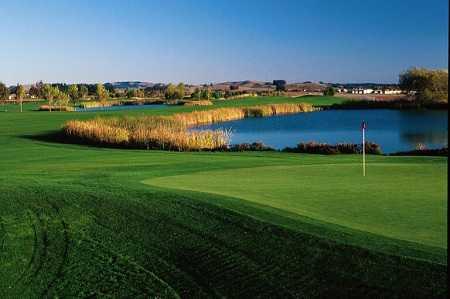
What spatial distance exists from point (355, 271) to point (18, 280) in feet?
12.8

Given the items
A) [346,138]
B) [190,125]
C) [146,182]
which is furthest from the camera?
[190,125]

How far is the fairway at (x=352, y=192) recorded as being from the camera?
8.32 m

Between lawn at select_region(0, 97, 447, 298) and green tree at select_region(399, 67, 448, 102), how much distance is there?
297 ft

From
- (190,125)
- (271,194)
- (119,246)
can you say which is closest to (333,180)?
(271,194)

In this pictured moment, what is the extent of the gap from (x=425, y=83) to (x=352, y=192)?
325 ft

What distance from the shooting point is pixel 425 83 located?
339ft

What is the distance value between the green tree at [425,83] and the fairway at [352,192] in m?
87.6

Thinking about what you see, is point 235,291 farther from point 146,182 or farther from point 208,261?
point 146,182

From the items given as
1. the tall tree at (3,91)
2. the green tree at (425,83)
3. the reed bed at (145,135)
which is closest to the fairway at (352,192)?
the reed bed at (145,135)

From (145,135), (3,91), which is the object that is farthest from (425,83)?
(3,91)

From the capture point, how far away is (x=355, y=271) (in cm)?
648

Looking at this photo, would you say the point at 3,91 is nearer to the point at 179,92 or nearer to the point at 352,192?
the point at 179,92

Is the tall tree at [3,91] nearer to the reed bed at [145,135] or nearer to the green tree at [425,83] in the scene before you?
the green tree at [425,83]

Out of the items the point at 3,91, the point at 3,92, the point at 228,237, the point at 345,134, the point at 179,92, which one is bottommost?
the point at 345,134
